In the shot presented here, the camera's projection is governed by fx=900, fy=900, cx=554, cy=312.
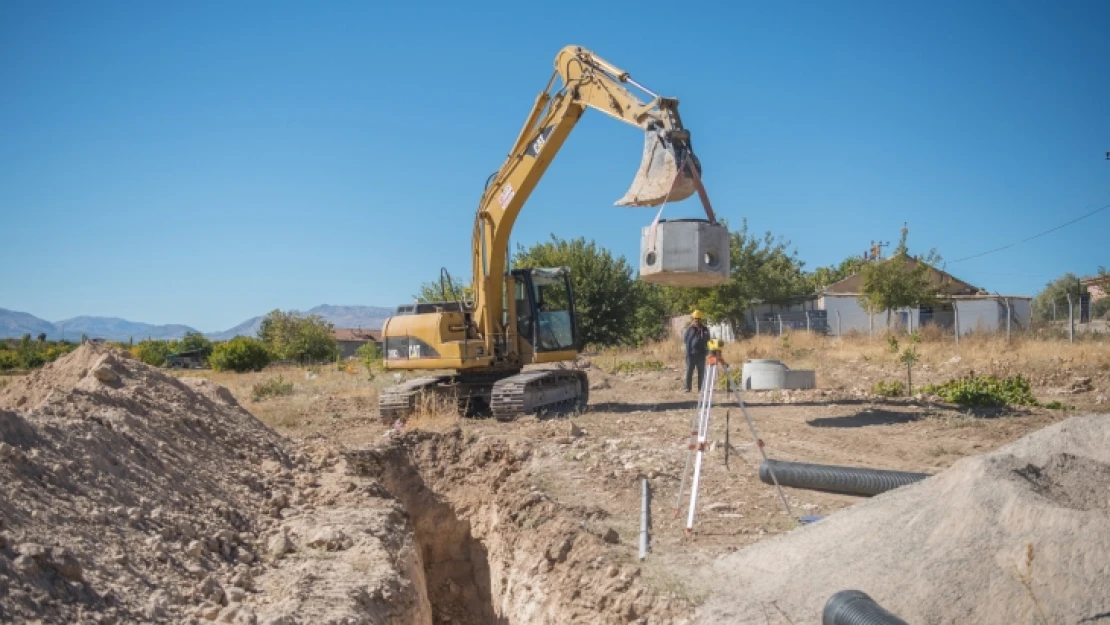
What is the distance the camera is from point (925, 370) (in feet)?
66.3

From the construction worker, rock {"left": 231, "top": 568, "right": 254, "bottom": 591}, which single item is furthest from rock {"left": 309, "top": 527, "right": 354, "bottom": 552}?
the construction worker

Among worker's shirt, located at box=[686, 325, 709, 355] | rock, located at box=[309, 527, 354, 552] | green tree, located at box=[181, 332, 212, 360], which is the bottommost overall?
rock, located at box=[309, 527, 354, 552]

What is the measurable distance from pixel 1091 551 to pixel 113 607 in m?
5.01

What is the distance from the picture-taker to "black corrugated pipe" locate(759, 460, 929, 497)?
790 centimetres

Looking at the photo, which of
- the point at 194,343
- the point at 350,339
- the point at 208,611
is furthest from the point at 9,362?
the point at 350,339

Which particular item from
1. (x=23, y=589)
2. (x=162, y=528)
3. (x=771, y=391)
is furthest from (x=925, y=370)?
(x=23, y=589)

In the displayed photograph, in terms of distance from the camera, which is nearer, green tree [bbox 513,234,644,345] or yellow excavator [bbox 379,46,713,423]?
yellow excavator [bbox 379,46,713,423]

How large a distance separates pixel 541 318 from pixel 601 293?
22.2 metres

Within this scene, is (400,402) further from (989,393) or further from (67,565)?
(67,565)

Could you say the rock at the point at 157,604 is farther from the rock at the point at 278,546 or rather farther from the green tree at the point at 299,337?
the green tree at the point at 299,337

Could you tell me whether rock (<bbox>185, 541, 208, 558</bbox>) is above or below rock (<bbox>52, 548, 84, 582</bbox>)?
below

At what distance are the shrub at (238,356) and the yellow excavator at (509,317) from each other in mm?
21923

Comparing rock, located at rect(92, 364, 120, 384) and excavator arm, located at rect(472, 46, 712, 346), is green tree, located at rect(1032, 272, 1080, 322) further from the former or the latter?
rock, located at rect(92, 364, 120, 384)

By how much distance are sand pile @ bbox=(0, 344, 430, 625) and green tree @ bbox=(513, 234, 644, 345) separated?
27.5 metres
